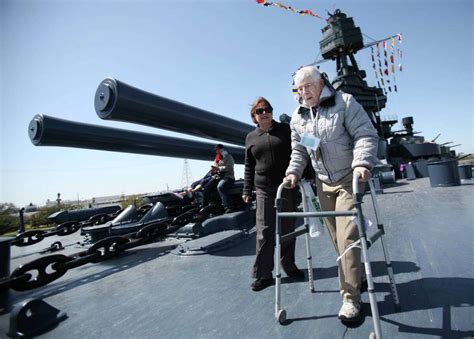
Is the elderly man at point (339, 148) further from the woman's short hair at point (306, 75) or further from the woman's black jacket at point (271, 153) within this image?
the woman's black jacket at point (271, 153)

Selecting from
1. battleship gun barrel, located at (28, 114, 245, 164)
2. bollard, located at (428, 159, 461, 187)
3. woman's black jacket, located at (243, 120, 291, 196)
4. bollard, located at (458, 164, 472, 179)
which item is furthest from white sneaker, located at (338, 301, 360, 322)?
bollard, located at (458, 164, 472, 179)

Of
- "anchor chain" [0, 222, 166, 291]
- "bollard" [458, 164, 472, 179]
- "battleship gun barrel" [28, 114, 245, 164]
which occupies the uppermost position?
"battleship gun barrel" [28, 114, 245, 164]

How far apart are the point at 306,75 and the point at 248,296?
149cm

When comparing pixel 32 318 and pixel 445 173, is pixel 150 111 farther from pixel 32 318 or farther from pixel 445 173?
pixel 445 173

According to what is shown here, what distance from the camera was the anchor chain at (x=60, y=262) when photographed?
2.22 m

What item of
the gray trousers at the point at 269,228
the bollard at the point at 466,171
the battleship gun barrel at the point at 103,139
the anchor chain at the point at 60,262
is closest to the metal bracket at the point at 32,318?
the anchor chain at the point at 60,262

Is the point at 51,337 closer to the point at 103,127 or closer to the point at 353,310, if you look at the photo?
the point at 353,310

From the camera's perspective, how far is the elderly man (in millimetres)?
1558

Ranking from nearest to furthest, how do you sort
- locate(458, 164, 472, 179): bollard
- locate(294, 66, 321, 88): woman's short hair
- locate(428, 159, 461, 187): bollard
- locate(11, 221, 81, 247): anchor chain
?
locate(294, 66, 321, 88): woman's short hair
locate(11, 221, 81, 247): anchor chain
locate(428, 159, 461, 187): bollard
locate(458, 164, 472, 179): bollard

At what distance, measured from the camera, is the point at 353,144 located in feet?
5.56

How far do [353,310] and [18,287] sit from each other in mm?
2399

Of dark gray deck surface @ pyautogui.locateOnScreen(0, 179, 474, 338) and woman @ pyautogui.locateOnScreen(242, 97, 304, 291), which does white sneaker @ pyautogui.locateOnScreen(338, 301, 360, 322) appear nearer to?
dark gray deck surface @ pyautogui.locateOnScreen(0, 179, 474, 338)

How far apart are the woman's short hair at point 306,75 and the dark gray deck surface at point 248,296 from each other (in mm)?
1351

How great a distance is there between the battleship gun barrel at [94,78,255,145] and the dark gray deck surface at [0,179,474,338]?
167cm
